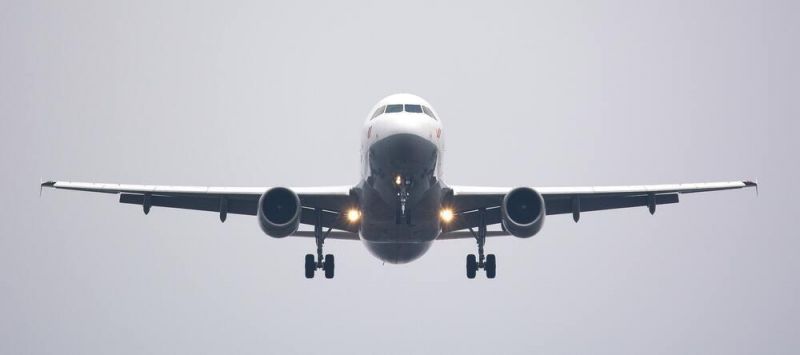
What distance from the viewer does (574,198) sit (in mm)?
35969

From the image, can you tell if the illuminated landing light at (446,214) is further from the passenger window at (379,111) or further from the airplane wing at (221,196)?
the passenger window at (379,111)

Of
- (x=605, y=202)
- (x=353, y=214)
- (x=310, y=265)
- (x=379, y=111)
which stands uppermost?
(x=379, y=111)

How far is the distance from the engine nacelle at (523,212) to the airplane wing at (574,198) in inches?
47.8

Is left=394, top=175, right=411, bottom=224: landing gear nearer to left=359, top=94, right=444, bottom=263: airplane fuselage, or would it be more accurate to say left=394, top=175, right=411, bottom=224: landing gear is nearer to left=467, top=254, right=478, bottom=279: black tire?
left=359, top=94, right=444, bottom=263: airplane fuselage

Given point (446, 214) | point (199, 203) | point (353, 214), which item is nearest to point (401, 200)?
point (446, 214)

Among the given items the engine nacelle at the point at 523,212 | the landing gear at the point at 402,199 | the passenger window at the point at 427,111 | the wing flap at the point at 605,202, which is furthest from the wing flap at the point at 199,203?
the wing flap at the point at 605,202

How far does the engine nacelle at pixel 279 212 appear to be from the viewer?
32.1 m

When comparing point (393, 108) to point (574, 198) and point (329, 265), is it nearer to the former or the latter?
point (574, 198)

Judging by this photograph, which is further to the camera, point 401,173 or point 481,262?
point 481,262

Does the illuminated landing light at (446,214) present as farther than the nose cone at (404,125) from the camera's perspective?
Yes

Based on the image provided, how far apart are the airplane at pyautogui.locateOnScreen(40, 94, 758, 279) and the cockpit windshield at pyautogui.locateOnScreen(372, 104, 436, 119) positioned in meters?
0.03

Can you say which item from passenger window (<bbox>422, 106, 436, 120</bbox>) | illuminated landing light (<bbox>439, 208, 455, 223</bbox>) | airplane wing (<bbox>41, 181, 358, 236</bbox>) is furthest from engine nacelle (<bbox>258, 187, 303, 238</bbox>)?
illuminated landing light (<bbox>439, 208, 455, 223</bbox>)

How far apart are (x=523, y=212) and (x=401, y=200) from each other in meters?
3.70

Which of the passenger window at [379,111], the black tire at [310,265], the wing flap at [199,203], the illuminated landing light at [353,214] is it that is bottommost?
the black tire at [310,265]
